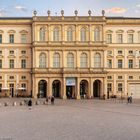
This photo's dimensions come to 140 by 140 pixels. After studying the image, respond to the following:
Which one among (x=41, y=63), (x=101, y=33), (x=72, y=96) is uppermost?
(x=101, y=33)

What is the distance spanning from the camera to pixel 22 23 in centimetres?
9175

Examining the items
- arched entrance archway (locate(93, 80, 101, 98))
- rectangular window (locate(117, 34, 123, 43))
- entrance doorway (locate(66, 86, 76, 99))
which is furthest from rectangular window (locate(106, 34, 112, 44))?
entrance doorway (locate(66, 86, 76, 99))

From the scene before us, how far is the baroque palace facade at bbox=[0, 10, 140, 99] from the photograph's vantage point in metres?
89.8

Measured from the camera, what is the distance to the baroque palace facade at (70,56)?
8981cm

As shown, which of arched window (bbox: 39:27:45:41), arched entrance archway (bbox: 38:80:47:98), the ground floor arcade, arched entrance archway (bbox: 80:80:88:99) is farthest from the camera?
arched entrance archway (bbox: 38:80:47:98)

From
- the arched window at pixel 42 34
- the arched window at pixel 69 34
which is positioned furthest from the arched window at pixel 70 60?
the arched window at pixel 42 34

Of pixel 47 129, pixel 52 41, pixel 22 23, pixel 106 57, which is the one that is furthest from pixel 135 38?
pixel 47 129

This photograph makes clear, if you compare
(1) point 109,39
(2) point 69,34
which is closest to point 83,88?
(1) point 109,39

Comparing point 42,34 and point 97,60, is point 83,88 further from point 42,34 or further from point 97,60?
point 42,34

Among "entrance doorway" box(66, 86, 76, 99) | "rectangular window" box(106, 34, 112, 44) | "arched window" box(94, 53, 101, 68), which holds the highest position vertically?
"rectangular window" box(106, 34, 112, 44)

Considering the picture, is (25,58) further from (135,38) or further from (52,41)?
(135,38)

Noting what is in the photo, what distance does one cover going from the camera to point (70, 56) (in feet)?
296

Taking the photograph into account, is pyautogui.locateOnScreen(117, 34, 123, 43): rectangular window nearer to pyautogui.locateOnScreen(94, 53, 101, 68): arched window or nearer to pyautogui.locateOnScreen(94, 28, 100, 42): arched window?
pyautogui.locateOnScreen(94, 28, 100, 42): arched window

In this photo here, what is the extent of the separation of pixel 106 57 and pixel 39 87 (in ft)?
47.0
